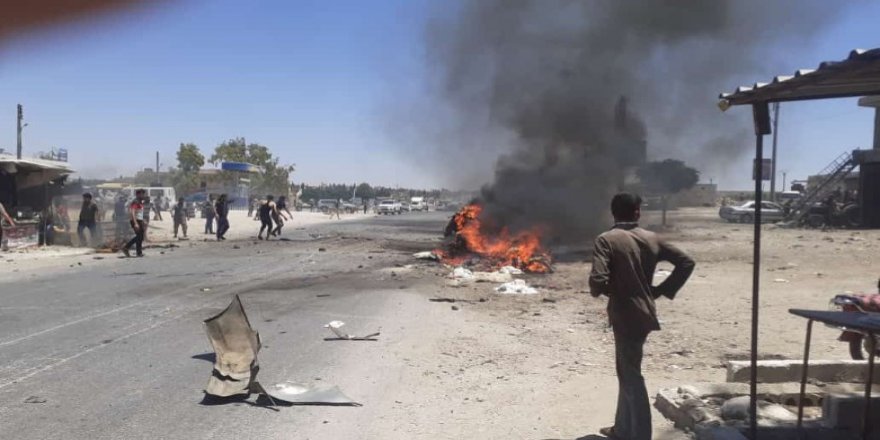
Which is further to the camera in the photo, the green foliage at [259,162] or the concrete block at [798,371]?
the green foliage at [259,162]

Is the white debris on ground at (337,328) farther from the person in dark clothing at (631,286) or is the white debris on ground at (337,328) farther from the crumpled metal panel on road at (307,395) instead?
the person in dark clothing at (631,286)

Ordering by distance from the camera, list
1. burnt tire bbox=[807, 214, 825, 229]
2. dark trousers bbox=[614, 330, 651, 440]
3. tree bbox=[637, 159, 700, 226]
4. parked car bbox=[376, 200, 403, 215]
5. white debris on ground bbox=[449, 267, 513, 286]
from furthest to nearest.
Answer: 1. parked car bbox=[376, 200, 403, 215]
2. burnt tire bbox=[807, 214, 825, 229]
3. tree bbox=[637, 159, 700, 226]
4. white debris on ground bbox=[449, 267, 513, 286]
5. dark trousers bbox=[614, 330, 651, 440]

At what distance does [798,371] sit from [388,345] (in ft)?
11.6

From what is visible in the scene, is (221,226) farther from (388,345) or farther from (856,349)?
(856,349)

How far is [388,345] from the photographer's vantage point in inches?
258

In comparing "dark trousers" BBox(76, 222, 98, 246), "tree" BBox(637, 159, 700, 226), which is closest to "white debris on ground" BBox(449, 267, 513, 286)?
"dark trousers" BBox(76, 222, 98, 246)

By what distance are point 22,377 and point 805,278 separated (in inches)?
486

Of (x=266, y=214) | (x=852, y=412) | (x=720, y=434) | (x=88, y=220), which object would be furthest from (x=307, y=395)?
(x=266, y=214)

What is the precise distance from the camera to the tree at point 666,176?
2445 centimetres

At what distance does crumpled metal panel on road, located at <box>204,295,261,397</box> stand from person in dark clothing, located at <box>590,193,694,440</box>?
2605 mm

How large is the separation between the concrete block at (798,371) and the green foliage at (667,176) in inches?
741

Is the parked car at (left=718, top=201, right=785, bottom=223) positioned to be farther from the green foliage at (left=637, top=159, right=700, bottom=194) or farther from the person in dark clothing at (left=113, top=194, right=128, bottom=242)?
the person in dark clothing at (left=113, top=194, right=128, bottom=242)

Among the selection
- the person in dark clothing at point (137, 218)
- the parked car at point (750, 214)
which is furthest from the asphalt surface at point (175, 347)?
the parked car at point (750, 214)

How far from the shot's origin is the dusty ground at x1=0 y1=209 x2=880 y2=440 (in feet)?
14.2
